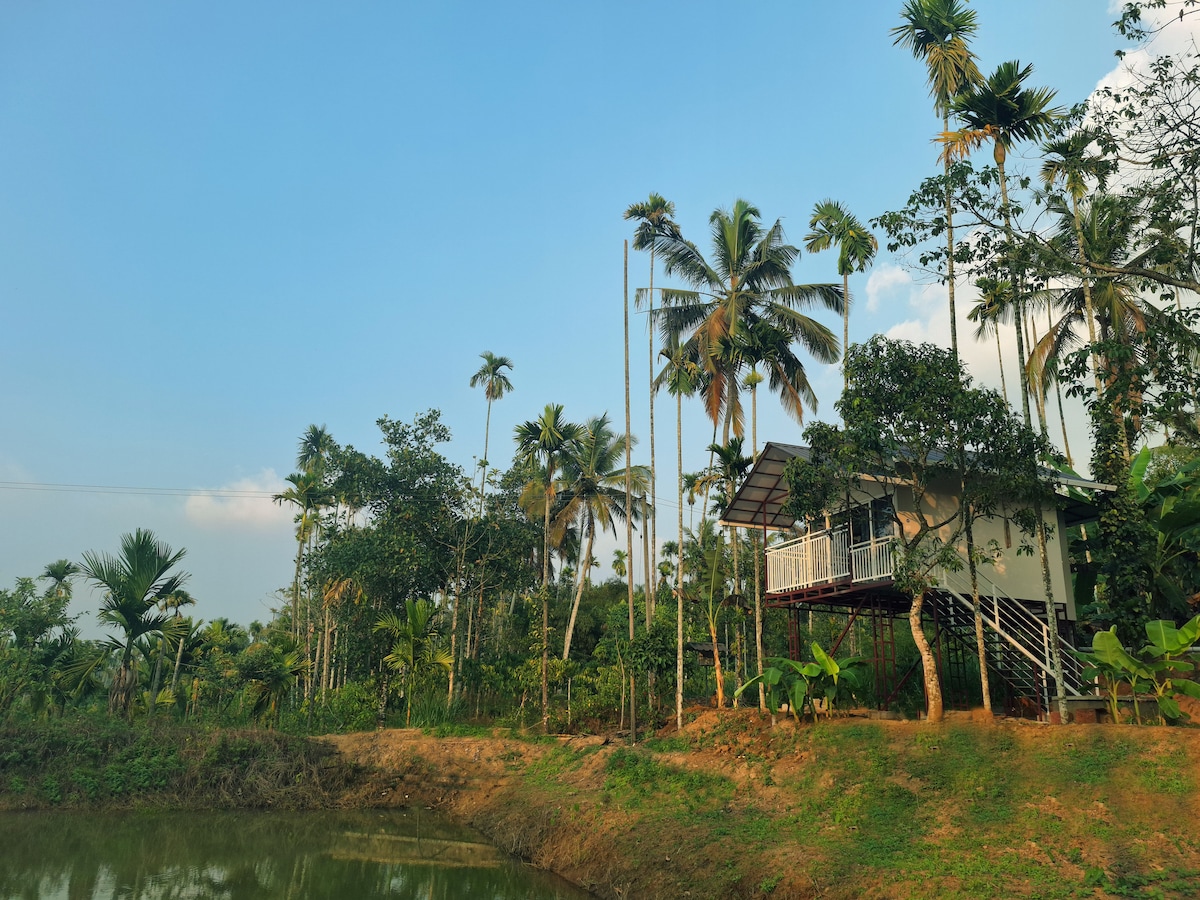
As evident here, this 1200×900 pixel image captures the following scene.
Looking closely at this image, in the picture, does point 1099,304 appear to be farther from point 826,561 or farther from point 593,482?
point 593,482

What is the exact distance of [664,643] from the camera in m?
22.3

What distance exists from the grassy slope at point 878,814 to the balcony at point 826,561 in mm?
3242

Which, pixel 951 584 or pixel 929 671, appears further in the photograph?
pixel 951 584

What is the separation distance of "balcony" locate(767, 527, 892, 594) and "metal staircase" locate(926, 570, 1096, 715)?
1295mm

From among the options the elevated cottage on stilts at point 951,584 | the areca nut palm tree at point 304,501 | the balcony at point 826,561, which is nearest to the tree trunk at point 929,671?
the elevated cottage on stilts at point 951,584

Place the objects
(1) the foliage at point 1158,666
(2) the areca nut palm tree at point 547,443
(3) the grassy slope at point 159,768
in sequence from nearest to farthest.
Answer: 1. (1) the foliage at point 1158,666
2. (3) the grassy slope at point 159,768
3. (2) the areca nut palm tree at point 547,443

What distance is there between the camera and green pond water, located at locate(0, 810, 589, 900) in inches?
547

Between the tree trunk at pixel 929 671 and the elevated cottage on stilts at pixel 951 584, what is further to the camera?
the elevated cottage on stilts at pixel 951 584

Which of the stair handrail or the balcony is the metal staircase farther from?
the balcony

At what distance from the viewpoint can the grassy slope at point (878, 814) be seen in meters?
10.1

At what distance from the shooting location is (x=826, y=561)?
62.2ft

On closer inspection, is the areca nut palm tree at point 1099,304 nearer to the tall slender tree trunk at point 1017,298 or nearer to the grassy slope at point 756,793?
the tall slender tree trunk at point 1017,298

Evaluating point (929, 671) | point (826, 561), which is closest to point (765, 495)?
point (826, 561)

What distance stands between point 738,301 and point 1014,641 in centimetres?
1485
